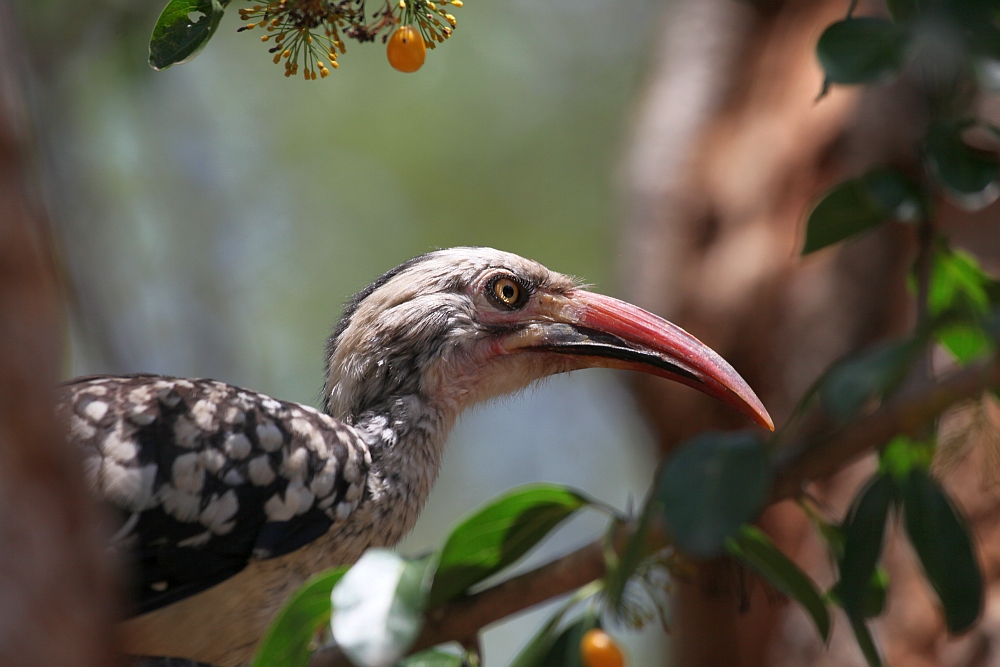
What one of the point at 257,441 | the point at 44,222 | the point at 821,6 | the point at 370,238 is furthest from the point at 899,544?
the point at 370,238

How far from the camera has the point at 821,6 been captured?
6.88 m

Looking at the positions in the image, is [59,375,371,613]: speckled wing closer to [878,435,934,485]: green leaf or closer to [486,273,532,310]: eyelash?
[486,273,532,310]: eyelash

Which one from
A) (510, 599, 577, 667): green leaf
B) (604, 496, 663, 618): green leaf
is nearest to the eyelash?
(510, 599, 577, 667): green leaf

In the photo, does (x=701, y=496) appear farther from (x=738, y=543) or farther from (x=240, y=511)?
(x=240, y=511)

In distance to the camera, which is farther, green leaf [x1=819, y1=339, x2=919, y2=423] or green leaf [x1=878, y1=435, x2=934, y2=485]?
green leaf [x1=878, y1=435, x2=934, y2=485]

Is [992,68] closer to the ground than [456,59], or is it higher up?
closer to the ground

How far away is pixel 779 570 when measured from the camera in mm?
2365

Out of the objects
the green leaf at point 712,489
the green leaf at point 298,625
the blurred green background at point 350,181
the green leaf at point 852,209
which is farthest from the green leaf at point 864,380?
the blurred green background at point 350,181

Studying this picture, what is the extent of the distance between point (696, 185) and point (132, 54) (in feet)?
12.6

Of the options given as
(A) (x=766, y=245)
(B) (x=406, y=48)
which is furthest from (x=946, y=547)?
(A) (x=766, y=245)

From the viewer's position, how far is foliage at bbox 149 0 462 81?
2.11m

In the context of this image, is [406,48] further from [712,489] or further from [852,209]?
[712,489]

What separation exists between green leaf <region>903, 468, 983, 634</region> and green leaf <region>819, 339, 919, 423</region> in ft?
1.37

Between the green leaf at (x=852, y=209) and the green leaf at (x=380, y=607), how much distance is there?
3.88ft
